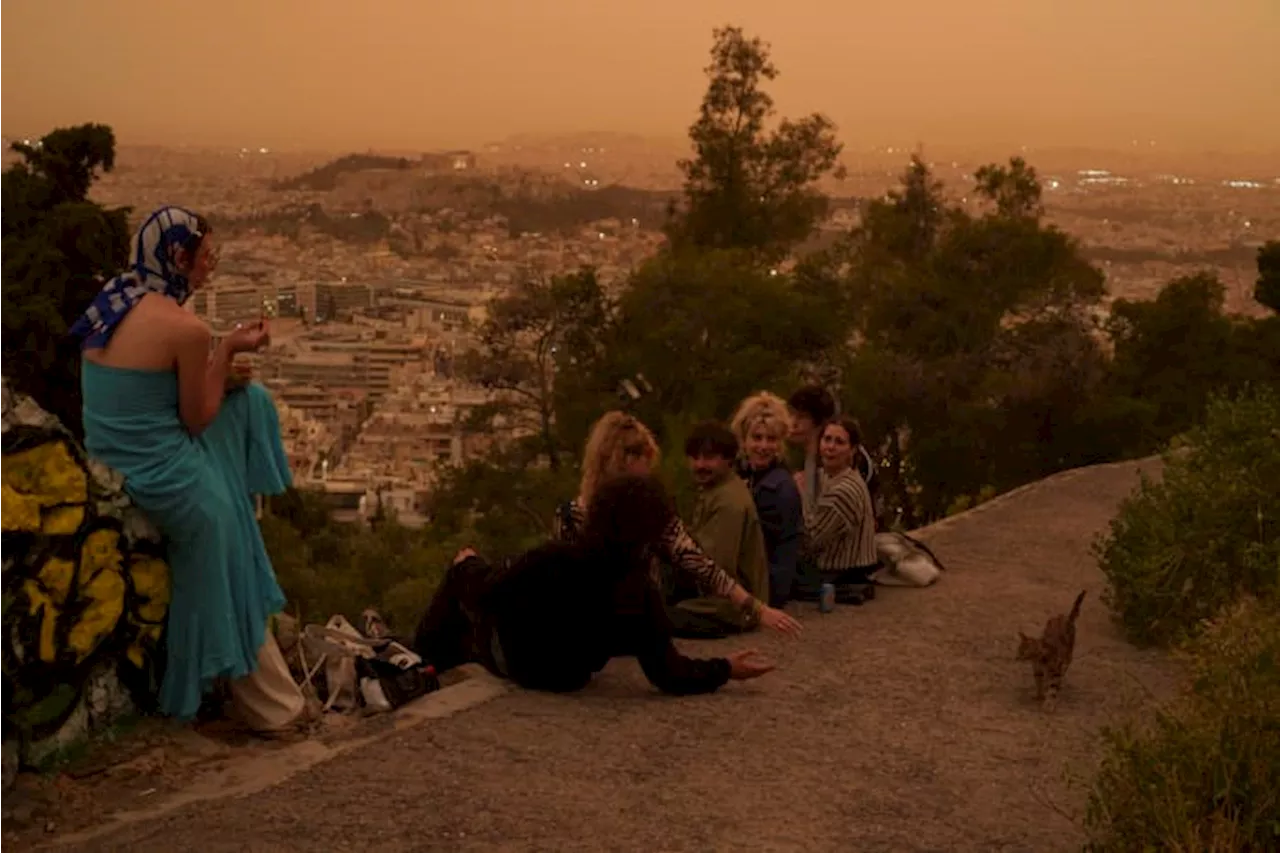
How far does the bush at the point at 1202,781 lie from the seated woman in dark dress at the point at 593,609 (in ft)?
6.59

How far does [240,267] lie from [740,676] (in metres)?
22.6

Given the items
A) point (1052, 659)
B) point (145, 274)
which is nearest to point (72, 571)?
point (145, 274)

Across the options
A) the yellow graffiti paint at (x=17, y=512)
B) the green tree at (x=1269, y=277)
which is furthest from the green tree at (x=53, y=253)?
the green tree at (x=1269, y=277)

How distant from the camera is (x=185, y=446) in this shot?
213 inches

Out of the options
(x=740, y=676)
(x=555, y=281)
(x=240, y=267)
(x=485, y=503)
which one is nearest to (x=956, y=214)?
(x=555, y=281)

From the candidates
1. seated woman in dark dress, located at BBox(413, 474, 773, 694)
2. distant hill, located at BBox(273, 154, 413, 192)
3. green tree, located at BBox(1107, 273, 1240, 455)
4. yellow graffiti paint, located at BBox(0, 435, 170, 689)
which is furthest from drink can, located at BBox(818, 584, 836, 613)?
distant hill, located at BBox(273, 154, 413, 192)

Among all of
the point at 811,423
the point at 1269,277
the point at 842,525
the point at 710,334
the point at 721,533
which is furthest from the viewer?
the point at 1269,277

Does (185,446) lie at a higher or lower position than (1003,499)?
higher

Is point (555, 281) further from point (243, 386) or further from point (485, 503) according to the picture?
point (243, 386)

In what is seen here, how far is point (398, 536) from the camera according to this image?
23141 mm

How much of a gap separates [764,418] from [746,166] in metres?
19.5

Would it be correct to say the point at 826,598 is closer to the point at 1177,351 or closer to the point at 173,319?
the point at 173,319

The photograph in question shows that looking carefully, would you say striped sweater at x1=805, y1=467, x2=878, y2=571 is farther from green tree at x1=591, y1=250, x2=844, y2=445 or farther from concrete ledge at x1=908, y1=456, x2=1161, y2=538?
green tree at x1=591, y1=250, x2=844, y2=445

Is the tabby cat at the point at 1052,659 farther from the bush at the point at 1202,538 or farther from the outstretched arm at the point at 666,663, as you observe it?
the outstretched arm at the point at 666,663
